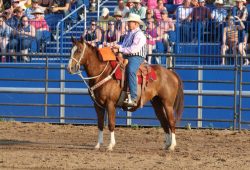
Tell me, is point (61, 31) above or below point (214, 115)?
above

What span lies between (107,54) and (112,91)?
66cm

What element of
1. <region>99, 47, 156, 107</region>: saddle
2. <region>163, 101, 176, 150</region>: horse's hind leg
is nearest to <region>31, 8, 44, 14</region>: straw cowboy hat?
<region>99, 47, 156, 107</region>: saddle

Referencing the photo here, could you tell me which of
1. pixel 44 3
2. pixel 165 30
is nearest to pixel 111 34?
pixel 165 30

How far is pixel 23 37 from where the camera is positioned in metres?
18.1

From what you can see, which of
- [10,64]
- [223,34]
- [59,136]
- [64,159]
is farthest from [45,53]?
[64,159]

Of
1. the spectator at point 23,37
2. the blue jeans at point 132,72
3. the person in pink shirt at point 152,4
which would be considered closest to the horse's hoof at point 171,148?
the blue jeans at point 132,72

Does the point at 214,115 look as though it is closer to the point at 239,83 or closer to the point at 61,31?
the point at 239,83

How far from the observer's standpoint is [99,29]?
17.5 m

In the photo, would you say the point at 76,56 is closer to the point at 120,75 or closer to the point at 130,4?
the point at 120,75

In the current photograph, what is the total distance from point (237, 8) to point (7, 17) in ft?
20.3

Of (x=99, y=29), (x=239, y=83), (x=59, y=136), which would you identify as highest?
(x=99, y=29)

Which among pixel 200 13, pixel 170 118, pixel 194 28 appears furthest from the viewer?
pixel 200 13

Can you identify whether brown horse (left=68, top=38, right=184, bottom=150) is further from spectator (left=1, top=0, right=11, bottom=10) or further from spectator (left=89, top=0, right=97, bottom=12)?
spectator (left=1, top=0, right=11, bottom=10)

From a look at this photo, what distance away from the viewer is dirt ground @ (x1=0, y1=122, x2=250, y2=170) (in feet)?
37.4
